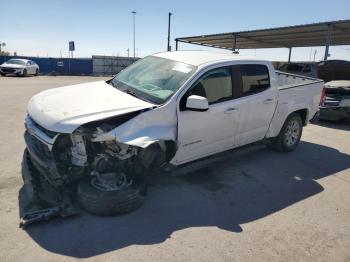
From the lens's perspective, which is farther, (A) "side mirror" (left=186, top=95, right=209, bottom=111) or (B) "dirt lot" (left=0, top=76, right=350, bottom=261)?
(A) "side mirror" (left=186, top=95, right=209, bottom=111)

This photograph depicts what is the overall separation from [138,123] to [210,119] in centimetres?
125

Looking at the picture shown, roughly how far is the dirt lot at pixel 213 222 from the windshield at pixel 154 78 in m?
1.35

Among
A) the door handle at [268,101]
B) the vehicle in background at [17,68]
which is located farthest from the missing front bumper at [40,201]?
the vehicle in background at [17,68]

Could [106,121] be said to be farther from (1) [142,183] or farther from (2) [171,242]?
(2) [171,242]

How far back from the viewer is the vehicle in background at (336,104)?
974 centimetres

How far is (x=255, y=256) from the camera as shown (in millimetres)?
3303

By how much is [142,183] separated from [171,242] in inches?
36.9

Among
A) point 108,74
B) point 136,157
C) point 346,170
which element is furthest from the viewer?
point 108,74

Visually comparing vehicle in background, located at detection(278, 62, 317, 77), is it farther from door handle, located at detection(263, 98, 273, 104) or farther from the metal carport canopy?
door handle, located at detection(263, 98, 273, 104)

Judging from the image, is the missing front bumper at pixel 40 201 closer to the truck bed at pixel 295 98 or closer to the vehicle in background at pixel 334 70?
the truck bed at pixel 295 98

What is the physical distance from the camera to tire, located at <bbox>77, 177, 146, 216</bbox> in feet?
12.4

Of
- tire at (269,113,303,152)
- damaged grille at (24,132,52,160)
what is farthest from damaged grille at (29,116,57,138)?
tire at (269,113,303,152)

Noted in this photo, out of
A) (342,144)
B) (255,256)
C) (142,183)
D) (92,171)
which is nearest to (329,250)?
(255,256)

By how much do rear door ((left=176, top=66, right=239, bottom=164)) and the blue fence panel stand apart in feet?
103
